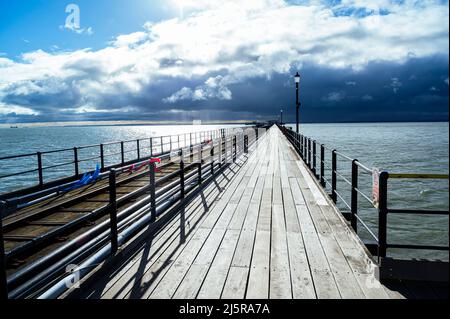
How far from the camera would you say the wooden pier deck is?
360cm

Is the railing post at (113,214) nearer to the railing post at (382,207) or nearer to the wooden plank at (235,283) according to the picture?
the wooden plank at (235,283)

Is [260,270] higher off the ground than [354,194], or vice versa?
→ [354,194]

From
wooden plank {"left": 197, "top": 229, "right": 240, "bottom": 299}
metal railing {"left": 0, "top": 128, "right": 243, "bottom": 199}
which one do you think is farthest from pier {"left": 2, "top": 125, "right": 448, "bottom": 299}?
metal railing {"left": 0, "top": 128, "right": 243, "bottom": 199}

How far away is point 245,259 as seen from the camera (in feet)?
14.5

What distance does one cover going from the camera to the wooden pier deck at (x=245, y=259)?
11.8 ft

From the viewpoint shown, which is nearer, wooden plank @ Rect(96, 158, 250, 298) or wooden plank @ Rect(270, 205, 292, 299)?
wooden plank @ Rect(270, 205, 292, 299)

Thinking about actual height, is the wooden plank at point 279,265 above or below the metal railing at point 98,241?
below

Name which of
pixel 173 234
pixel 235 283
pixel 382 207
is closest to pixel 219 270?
pixel 235 283

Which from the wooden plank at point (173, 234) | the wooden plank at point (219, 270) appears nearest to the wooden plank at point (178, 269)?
the wooden plank at point (173, 234)

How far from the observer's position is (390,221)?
12930mm

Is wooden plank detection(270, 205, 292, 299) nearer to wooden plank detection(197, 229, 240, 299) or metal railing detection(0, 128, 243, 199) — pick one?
wooden plank detection(197, 229, 240, 299)

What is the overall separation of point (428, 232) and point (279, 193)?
6896mm

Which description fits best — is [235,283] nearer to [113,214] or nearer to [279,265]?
[279,265]
